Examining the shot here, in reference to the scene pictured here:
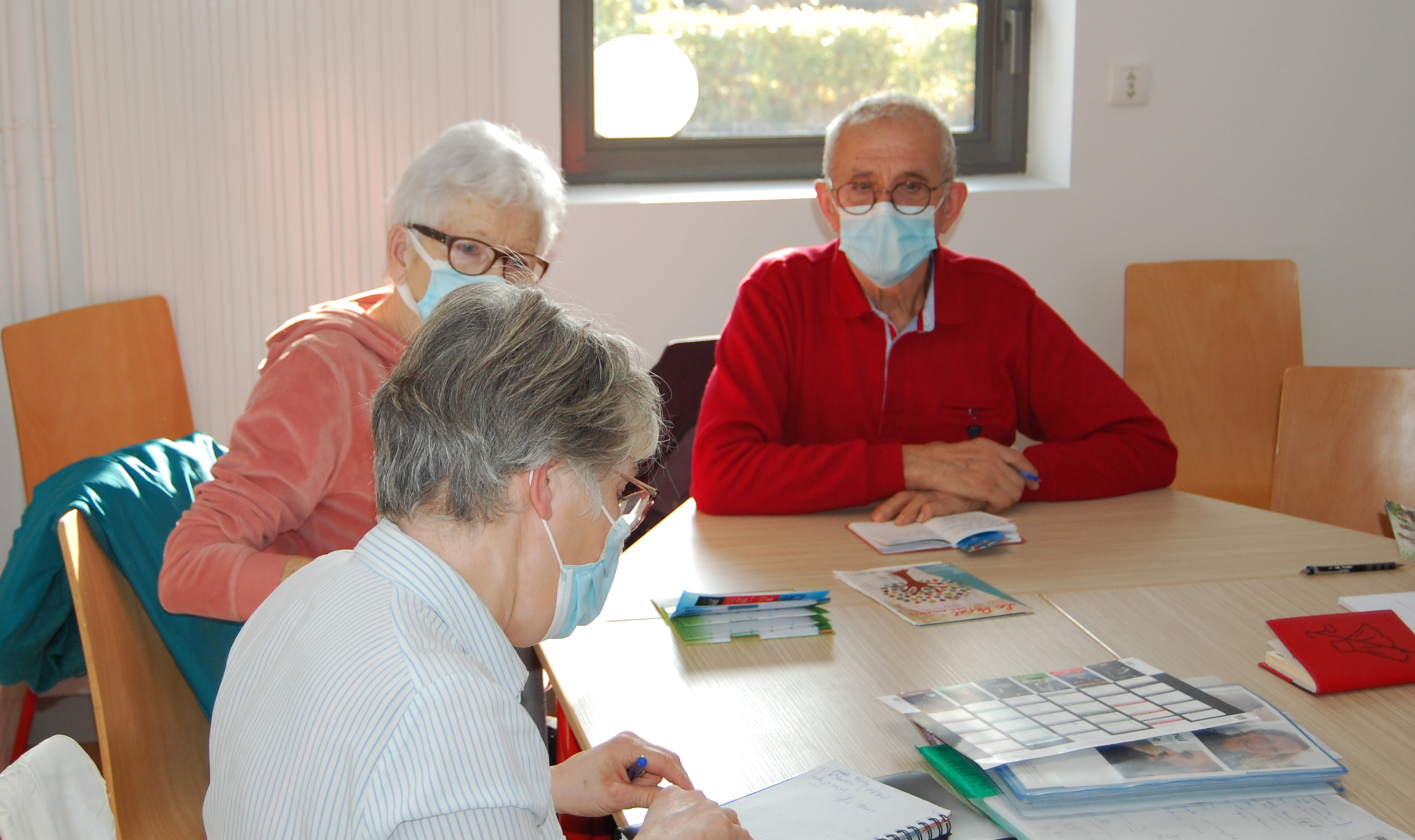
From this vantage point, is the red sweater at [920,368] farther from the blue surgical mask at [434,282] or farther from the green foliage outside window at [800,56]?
the green foliage outside window at [800,56]

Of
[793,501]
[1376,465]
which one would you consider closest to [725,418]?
[793,501]

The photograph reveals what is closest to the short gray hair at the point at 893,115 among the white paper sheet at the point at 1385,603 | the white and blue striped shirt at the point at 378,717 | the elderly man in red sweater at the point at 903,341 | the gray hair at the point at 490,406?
the elderly man in red sweater at the point at 903,341

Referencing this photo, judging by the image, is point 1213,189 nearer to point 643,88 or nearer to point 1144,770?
point 643,88

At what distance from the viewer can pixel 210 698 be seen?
1.63 meters

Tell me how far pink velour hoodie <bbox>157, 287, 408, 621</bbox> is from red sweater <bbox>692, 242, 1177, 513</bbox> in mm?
703

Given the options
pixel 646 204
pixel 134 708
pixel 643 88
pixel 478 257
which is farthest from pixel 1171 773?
pixel 643 88

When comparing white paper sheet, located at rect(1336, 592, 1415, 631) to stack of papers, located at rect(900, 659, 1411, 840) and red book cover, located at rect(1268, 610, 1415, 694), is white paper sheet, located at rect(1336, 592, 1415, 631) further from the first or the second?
stack of papers, located at rect(900, 659, 1411, 840)

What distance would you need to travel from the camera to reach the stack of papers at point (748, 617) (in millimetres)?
1513

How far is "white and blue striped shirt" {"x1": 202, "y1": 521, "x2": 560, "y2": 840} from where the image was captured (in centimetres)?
81

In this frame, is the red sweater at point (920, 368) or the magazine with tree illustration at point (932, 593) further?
the red sweater at point (920, 368)

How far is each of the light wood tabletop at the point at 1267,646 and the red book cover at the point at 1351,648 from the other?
0.6 inches

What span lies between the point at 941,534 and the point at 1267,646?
0.54m

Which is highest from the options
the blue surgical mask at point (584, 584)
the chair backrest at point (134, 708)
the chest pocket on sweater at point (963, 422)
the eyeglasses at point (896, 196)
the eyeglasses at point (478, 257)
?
the eyeglasses at point (896, 196)

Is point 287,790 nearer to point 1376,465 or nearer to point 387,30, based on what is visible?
point 1376,465
